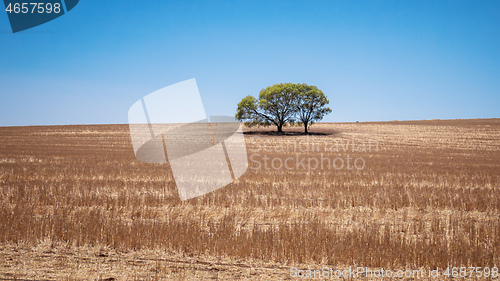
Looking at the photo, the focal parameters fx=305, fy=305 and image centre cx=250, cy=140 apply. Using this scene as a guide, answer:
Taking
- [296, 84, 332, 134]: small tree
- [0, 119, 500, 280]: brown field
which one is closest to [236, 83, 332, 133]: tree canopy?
[296, 84, 332, 134]: small tree

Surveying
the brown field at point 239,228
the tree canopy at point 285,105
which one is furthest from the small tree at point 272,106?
the brown field at point 239,228

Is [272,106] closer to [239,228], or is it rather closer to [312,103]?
[312,103]

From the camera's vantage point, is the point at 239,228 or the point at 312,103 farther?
the point at 312,103

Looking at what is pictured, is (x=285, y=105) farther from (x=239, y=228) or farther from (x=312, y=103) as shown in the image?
(x=239, y=228)

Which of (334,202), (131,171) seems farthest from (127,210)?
(131,171)

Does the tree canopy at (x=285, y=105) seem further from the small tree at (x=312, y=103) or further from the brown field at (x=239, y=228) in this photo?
the brown field at (x=239, y=228)

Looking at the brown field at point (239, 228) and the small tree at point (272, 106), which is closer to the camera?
the brown field at point (239, 228)

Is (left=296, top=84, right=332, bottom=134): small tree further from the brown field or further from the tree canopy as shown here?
the brown field

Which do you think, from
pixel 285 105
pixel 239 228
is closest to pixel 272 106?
pixel 285 105

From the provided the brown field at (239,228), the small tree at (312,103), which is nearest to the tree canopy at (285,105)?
the small tree at (312,103)

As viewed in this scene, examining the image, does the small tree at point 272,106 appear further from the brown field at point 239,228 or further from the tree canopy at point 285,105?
the brown field at point 239,228

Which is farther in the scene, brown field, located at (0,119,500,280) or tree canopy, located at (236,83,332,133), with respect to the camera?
tree canopy, located at (236,83,332,133)

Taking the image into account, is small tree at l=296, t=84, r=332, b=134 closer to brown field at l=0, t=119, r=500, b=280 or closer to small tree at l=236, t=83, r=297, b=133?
small tree at l=236, t=83, r=297, b=133

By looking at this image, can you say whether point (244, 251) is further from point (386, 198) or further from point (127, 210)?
point (386, 198)
